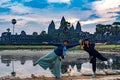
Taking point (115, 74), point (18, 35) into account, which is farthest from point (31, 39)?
point (115, 74)

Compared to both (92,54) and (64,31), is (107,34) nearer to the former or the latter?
(64,31)

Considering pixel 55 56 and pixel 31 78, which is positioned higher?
pixel 55 56

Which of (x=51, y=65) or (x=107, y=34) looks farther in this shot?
(x=107, y=34)

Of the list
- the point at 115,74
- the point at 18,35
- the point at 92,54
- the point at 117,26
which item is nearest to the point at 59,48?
the point at 92,54

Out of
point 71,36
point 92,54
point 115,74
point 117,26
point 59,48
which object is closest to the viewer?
point 59,48

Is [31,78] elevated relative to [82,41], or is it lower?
lower

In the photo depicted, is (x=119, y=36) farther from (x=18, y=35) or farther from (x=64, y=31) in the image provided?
(x=18, y=35)

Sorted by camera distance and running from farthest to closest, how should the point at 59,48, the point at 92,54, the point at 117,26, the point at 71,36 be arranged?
the point at 71,36, the point at 117,26, the point at 92,54, the point at 59,48

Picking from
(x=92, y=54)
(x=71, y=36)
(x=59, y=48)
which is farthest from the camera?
(x=71, y=36)

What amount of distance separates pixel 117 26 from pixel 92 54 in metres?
131

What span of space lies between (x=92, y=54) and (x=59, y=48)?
2249mm

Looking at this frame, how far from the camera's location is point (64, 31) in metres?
152

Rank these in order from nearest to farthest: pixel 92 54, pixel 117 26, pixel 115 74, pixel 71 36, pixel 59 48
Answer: pixel 59 48, pixel 92 54, pixel 115 74, pixel 117 26, pixel 71 36

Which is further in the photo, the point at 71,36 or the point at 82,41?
the point at 71,36
